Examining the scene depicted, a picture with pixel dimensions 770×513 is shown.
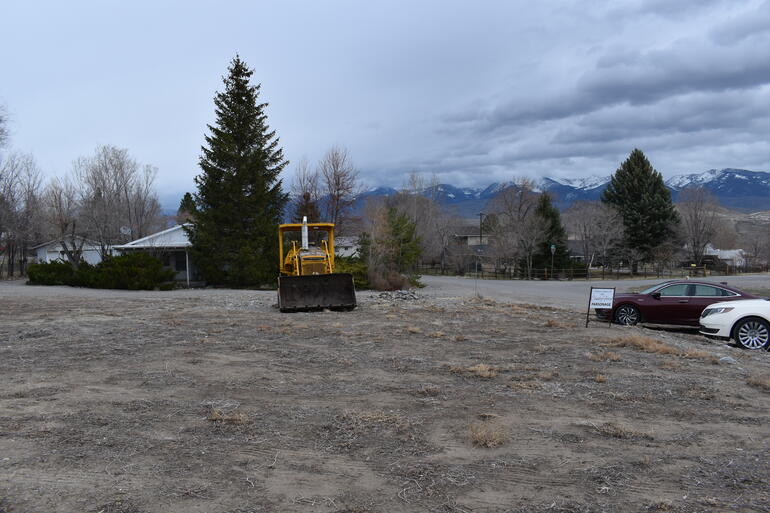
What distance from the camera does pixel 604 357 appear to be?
10.2m

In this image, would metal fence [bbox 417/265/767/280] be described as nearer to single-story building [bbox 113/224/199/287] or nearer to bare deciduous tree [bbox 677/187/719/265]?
bare deciduous tree [bbox 677/187/719/265]

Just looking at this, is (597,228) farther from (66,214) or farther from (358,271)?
(66,214)

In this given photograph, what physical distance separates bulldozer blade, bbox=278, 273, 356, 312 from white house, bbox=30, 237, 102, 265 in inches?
1274

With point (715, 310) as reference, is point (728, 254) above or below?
above

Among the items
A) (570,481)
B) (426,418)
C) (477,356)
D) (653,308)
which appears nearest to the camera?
(570,481)

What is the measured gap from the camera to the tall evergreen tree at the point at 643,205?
60.5 m

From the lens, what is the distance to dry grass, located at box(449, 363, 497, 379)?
862cm

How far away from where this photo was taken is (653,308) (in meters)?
15.5

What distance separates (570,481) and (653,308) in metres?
12.2

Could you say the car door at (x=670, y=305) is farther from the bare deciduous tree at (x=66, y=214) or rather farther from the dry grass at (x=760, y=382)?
the bare deciduous tree at (x=66, y=214)

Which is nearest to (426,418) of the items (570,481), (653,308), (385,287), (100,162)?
(570,481)

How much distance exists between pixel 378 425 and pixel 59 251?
47.5 metres

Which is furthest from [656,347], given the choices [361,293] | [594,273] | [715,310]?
[594,273]

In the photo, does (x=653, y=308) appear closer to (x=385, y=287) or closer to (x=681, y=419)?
(x=681, y=419)
